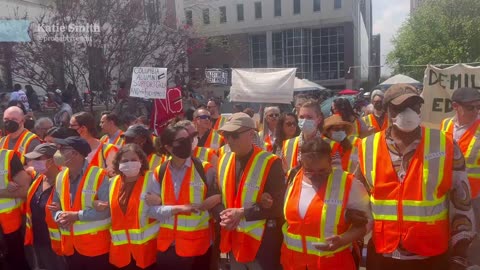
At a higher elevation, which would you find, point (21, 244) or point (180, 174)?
point (180, 174)

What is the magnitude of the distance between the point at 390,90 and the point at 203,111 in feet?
11.5

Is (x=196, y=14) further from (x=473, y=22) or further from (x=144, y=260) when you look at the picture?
(x=144, y=260)

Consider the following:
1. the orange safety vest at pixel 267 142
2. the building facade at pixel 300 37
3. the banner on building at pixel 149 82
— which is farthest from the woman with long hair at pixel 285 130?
the building facade at pixel 300 37

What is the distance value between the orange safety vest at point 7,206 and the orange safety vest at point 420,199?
3.44 metres

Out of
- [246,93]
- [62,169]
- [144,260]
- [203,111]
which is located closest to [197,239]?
[144,260]

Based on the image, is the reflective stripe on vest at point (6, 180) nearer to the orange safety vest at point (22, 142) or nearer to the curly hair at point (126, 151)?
the orange safety vest at point (22, 142)

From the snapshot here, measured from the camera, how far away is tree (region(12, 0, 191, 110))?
1199 cm

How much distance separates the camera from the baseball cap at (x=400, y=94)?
9.46ft

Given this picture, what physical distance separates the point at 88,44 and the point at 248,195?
1016 cm

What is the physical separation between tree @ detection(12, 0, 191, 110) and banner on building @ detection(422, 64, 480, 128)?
27.3ft

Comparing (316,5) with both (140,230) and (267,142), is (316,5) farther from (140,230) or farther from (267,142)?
(140,230)

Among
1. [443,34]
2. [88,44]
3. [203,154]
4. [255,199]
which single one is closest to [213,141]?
[203,154]

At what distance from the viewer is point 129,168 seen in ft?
11.7

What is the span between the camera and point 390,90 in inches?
121
